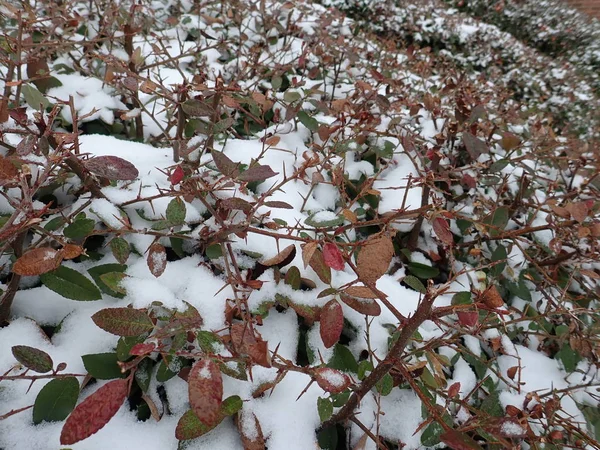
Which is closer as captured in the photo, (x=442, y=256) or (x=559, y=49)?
(x=442, y=256)

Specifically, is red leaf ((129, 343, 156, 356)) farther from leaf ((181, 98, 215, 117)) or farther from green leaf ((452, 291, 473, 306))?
green leaf ((452, 291, 473, 306))

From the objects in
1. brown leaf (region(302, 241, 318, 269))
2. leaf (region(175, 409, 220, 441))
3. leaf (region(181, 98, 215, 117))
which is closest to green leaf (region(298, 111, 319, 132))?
leaf (region(181, 98, 215, 117))

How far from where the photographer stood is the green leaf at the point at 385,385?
0.77 metres

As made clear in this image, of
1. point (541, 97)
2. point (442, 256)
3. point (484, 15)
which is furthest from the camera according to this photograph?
point (484, 15)

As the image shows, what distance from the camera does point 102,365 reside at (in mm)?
705

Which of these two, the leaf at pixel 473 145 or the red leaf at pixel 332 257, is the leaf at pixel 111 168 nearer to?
the red leaf at pixel 332 257

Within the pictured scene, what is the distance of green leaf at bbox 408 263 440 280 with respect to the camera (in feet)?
3.66

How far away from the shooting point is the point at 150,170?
1.06 metres

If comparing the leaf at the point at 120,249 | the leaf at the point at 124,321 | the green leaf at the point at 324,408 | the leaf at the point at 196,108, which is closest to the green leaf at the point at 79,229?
the leaf at the point at 120,249

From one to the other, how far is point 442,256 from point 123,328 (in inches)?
35.3

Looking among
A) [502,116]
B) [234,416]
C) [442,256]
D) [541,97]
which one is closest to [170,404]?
[234,416]

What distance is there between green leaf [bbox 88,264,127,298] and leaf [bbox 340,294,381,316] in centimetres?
43

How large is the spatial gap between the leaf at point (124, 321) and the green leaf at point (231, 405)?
0.62 ft

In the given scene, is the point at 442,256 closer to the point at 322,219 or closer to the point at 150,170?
the point at 322,219
